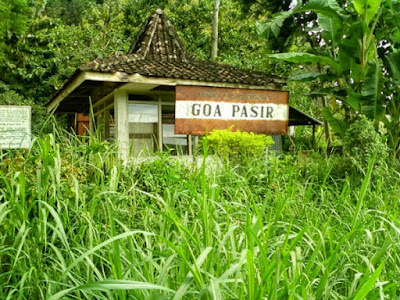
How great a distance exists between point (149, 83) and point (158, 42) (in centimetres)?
304

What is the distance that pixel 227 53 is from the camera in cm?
1800

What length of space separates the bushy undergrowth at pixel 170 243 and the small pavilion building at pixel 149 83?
2951mm

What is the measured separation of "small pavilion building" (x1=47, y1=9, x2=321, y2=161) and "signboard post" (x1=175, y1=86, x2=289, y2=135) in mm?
403

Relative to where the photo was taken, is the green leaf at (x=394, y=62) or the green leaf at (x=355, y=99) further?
the green leaf at (x=394, y=62)

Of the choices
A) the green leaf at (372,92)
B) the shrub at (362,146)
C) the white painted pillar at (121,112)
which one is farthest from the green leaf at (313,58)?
the white painted pillar at (121,112)

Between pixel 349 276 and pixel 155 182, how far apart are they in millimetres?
2931

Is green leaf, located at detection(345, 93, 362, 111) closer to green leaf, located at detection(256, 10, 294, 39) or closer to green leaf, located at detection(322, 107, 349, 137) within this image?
green leaf, located at detection(322, 107, 349, 137)

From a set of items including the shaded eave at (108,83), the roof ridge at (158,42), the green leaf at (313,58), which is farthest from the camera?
the roof ridge at (158,42)

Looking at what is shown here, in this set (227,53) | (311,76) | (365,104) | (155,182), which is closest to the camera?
(155,182)

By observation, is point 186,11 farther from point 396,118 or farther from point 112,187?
point 112,187

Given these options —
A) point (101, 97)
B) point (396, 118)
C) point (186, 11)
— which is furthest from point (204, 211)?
point (186, 11)

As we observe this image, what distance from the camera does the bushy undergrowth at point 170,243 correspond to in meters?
2.03

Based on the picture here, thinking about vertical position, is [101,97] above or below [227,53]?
below

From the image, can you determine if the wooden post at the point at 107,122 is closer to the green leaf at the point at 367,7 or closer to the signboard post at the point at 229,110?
the signboard post at the point at 229,110
